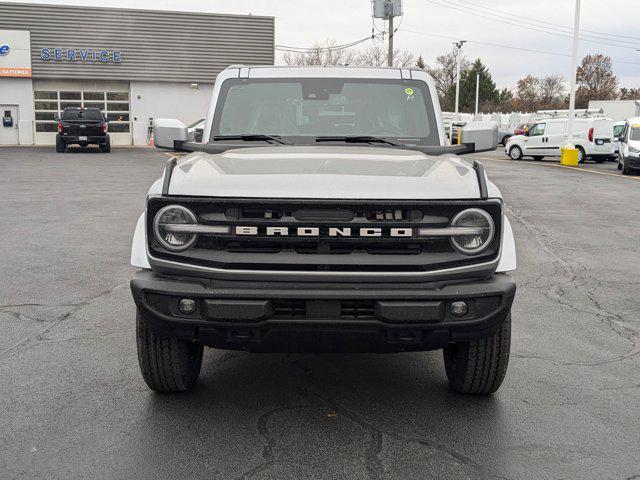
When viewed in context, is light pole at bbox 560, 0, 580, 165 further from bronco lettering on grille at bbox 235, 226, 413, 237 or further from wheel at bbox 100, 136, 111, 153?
bronco lettering on grille at bbox 235, 226, 413, 237

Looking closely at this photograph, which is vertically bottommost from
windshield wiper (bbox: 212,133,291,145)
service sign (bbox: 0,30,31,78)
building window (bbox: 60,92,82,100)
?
windshield wiper (bbox: 212,133,291,145)

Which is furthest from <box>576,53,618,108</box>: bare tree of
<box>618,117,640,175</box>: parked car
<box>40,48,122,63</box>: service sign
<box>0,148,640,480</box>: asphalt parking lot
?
<box>0,148,640,480</box>: asphalt parking lot

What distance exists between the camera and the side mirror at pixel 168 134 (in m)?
5.04

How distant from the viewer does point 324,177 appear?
368 cm

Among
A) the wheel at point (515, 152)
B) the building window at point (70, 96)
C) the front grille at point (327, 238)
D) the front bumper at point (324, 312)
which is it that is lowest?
the wheel at point (515, 152)

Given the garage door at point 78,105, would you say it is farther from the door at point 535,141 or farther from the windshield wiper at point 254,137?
the windshield wiper at point 254,137

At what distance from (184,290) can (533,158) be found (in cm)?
3349

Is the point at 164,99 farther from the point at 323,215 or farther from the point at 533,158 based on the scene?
the point at 323,215

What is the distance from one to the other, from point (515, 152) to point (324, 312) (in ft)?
104

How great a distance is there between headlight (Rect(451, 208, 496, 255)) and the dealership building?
40.2 m

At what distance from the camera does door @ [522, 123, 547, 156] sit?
3262 centimetres

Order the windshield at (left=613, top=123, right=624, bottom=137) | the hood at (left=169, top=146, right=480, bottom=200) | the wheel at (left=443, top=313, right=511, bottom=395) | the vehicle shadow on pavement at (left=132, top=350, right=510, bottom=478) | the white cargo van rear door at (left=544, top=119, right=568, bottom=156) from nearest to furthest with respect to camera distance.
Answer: the vehicle shadow on pavement at (left=132, top=350, right=510, bottom=478) < the hood at (left=169, top=146, right=480, bottom=200) < the wheel at (left=443, top=313, right=511, bottom=395) < the white cargo van rear door at (left=544, top=119, right=568, bottom=156) < the windshield at (left=613, top=123, right=624, bottom=137)

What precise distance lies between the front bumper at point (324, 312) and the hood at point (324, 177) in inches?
16.6

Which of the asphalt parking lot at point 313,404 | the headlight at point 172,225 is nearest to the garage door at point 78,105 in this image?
the asphalt parking lot at point 313,404
